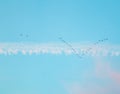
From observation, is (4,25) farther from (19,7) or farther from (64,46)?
(64,46)

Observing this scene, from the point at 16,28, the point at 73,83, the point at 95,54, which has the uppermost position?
the point at 16,28

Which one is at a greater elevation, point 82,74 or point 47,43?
point 47,43

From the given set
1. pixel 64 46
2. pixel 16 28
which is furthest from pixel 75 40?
pixel 16 28

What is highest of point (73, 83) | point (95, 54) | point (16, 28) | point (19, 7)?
point (19, 7)

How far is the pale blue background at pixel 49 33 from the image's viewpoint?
1.48m

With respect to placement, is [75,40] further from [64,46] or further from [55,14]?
[55,14]

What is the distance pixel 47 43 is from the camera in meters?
1.49

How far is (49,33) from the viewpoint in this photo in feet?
4.89

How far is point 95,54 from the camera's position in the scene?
4.94ft

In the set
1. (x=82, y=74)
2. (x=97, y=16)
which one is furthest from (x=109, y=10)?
(x=82, y=74)

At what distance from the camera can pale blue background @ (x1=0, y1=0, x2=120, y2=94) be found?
1479mm

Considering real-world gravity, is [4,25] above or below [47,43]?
above

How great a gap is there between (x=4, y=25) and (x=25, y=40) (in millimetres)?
147

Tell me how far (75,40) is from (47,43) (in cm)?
16
